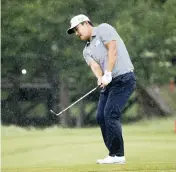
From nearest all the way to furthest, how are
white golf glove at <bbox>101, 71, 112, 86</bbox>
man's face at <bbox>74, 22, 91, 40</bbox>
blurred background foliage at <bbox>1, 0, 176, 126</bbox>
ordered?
white golf glove at <bbox>101, 71, 112, 86</bbox> → man's face at <bbox>74, 22, 91, 40</bbox> → blurred background foliage at <bbox>1, 0, 176, 126</bbox>

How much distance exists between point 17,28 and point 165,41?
12.5 ft

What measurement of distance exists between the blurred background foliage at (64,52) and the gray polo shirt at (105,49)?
12.3m

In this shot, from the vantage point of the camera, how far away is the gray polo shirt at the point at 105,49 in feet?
21.1

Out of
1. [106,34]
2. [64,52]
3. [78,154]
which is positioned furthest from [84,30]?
[64,52]

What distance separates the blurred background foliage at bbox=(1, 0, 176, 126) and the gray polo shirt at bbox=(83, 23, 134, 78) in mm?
12283

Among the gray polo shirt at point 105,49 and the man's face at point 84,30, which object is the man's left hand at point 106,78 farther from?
the man's face at point 84,30

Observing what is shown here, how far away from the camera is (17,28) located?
63.5 ft

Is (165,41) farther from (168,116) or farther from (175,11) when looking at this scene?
(168,116)

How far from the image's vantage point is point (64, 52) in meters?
19.4

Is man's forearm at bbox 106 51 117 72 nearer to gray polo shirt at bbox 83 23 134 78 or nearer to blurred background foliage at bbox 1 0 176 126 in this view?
gray polo shirt at bbox 83 23 134 78

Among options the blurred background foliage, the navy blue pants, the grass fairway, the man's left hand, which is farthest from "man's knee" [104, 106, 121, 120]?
the blurred background foliage

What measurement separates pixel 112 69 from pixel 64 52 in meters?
13.0

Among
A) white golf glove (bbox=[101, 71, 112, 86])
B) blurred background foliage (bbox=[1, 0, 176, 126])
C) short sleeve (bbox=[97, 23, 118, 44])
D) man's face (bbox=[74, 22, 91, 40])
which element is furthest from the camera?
blurred background foliage (bbox=[1, 0, 176, 126])

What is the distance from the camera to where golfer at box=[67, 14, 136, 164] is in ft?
21.0
